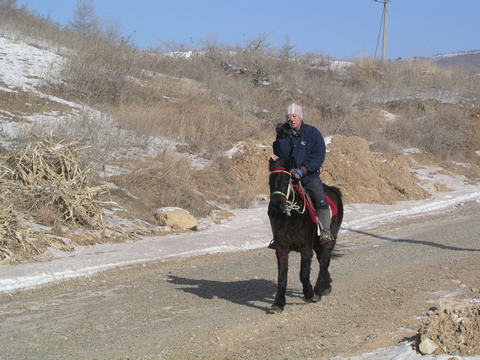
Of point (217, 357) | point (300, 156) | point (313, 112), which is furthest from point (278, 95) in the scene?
point (217, 357)

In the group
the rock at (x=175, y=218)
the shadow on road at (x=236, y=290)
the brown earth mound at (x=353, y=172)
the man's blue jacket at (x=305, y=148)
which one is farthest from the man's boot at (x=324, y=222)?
the brown earth mound at (x=353, y=172)

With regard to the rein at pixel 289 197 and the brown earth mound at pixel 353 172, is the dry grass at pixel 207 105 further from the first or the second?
the rein at pixel 289 197

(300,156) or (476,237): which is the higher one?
(300,156)

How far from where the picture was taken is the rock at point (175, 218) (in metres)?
15.1

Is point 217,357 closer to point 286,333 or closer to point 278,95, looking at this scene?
point 286,333

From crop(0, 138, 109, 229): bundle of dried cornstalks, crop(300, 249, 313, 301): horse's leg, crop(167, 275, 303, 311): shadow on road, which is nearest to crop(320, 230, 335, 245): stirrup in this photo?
crop(300, 249, 313, 301): horse's leg

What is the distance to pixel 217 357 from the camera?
6.71m

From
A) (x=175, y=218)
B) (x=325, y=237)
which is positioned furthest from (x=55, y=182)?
(x=325, y=237)

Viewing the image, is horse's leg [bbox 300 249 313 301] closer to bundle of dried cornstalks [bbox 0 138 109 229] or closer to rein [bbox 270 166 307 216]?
rein [bbox 270 166 307 216]

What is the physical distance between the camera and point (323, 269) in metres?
9.23

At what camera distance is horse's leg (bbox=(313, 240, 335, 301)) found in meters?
9.12

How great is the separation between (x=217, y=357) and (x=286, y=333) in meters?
1.09

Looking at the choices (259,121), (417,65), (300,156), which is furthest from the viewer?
(417,65)

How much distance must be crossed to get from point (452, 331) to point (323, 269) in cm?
305
